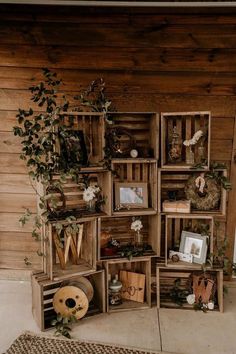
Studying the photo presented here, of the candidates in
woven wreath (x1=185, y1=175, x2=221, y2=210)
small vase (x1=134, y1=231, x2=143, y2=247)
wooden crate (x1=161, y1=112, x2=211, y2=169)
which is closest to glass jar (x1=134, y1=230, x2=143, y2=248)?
small vase (x1=134, y1=231, x2=143, y2=247)

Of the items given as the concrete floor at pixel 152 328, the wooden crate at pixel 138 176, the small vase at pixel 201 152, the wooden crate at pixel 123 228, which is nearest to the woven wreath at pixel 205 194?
the small vase at pixel 201 152

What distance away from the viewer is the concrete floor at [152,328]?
242cm

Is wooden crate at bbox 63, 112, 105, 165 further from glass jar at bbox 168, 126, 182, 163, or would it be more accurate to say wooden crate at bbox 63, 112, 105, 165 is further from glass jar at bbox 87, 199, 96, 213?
glass jar at bbox 168, 126, 182, 163

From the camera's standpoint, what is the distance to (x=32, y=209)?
313 centimetres

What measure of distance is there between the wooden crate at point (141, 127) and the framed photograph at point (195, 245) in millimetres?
708

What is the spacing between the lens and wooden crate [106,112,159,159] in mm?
2793

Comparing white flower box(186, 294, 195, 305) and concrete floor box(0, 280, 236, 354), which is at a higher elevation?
white flower box(186, 294, 195, 305)

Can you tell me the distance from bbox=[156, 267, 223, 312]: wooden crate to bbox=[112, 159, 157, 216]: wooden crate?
49 centimetres

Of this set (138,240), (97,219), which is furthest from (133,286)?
(97,219)

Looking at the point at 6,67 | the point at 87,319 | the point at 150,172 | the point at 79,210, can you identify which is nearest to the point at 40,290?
the point at 87,319

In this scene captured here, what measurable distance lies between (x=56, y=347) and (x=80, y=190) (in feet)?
3.74

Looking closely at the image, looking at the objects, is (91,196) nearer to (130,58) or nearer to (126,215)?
(126,215)

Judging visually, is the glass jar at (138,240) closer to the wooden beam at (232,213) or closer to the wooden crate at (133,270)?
the wooden crate at (133,270)

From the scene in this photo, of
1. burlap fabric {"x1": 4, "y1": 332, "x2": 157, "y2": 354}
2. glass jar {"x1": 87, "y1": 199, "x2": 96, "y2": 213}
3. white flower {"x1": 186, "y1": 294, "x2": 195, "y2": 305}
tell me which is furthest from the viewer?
white flower {"x1": 186, "y1": 294, "x2": 195, "y2": 305}
